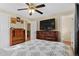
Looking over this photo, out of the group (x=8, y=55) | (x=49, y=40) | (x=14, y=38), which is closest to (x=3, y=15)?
(x=14, y=38)

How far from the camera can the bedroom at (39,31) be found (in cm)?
135

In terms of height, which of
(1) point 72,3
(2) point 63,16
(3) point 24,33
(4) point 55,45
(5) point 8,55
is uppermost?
(1) point 72,3

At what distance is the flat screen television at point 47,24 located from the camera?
4.55ft

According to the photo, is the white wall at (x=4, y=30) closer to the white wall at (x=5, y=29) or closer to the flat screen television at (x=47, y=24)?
the white wall at (x=5, y=29)

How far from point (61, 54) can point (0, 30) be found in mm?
784

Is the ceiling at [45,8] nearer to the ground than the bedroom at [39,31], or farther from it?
farther from it

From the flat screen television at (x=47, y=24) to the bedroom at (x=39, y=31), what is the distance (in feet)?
0.08

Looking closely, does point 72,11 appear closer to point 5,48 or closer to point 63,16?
point 63,16

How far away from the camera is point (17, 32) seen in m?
1.39

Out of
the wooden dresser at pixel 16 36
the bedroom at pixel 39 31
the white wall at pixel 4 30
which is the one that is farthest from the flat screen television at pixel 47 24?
the white wall at pixel 4 30

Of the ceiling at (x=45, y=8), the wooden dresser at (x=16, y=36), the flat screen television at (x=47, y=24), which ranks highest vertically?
the ceiling at (x=45, y=8)

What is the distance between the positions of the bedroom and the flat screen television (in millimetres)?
24

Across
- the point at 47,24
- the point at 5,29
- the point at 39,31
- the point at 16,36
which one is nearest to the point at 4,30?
the point at 5,29

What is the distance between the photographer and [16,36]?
1.39 metres
